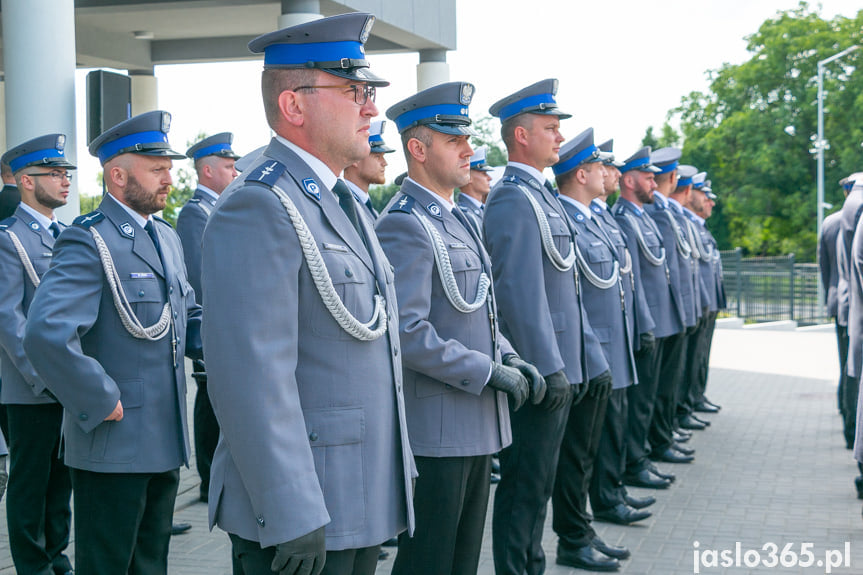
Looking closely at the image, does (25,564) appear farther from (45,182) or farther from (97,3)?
(97,3)

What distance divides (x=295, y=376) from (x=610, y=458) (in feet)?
13.7

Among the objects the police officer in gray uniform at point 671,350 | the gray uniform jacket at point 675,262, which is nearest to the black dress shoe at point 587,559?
the police officer in gray uniform at point 671,350

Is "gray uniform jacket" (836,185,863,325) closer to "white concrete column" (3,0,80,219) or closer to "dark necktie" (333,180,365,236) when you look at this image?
"dark necktie" (333,180,365,236)

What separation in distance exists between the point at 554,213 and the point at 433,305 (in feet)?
4.22

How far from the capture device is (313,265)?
2586mm

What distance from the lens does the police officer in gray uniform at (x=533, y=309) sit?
4.76 metres

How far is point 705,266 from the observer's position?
10.4 meters

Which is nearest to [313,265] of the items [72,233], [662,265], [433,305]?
[433,305]

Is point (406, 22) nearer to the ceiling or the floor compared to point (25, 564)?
nearer to the ceiling

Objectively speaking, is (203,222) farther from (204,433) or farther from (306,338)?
(306,338)

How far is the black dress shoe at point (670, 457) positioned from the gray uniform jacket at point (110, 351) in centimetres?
534

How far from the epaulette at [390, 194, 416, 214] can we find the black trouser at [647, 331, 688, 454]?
4.86 m

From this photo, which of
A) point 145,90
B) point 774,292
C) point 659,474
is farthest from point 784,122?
point 659,474

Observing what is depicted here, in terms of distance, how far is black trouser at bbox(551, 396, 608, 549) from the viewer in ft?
17.9
